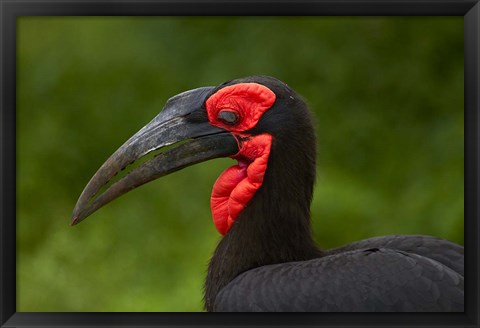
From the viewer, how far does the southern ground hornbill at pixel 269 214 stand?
95.1 inches

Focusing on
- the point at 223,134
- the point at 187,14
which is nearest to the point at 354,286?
the point at 223,134

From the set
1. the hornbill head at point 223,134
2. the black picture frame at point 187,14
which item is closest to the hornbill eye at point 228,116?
the hornbill head at point 223,134

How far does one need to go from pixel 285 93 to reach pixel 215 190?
0.33m

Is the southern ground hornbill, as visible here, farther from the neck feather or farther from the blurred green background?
the blurred green background

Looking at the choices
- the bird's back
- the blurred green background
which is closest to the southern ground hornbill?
the bird's back

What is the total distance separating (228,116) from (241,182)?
0.58 ft

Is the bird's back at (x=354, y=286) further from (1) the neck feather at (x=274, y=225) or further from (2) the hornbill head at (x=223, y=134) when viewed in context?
(2) the hornbill head at (x=223, y=134)

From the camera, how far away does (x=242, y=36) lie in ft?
15.9

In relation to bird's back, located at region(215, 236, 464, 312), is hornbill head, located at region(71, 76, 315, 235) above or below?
above

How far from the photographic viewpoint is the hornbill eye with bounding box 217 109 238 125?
2529 millimetres

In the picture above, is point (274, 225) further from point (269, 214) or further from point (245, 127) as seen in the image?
point (245, 127)

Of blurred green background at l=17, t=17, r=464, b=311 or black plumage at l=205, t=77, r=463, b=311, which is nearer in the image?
black plumage at l=205, t=77, r=463, b=311

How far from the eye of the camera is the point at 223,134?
2559 mm

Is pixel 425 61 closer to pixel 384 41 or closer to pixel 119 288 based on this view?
pixel 384 41
